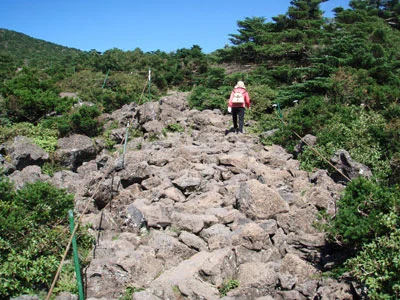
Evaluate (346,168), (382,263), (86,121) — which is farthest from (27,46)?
(382,263)

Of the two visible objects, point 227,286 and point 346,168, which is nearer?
point 227,286

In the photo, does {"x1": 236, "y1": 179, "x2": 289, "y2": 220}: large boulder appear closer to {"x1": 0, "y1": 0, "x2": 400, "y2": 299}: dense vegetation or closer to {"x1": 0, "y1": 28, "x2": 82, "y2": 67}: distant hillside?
{"x1": 0, "y1": 0, "x2": 400, "y2": 299}: dense vegetation

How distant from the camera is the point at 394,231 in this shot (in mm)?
4930

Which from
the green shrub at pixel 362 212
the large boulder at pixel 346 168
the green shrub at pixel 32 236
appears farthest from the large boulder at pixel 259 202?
the green shrub at pixel 32 236

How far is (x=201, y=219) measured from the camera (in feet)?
22.0

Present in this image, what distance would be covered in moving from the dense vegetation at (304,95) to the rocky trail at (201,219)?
0.75 m

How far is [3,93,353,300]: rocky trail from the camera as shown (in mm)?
5301

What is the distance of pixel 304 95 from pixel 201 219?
28.0 ft

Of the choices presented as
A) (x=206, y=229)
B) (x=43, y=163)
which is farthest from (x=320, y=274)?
(x=43, y=163)

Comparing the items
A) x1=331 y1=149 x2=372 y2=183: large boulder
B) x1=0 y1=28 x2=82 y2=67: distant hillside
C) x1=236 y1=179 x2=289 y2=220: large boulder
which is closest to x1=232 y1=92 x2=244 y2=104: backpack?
x1=331 y1=149 x2=372 y2=183: large boulder

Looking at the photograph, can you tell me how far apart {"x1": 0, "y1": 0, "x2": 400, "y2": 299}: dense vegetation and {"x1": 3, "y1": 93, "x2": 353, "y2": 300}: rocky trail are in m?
0.75

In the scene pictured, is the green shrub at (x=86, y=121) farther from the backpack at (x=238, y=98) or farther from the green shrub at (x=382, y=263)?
the green shrub at (x=382, y=263)

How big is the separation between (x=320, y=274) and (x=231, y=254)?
131 cm

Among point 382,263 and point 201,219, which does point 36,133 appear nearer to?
point 201,219
